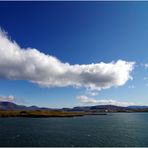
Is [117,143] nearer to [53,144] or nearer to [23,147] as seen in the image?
[53,144]

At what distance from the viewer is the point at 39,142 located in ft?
162

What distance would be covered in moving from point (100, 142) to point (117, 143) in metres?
3.86

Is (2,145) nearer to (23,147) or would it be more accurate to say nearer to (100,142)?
(23,147)

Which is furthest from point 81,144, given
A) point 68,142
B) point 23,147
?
point 23,147

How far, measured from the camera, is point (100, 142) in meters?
49.7

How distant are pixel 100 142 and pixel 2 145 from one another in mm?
21761

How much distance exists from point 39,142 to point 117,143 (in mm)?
17875

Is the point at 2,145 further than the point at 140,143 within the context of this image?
No

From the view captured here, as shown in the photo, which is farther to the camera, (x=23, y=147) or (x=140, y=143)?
(x=140, y=143)

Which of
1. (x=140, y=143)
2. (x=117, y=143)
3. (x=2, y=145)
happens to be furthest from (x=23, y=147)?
(x=140, y=143)

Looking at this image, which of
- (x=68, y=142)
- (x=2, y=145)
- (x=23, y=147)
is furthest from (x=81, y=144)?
(x=2, y=145)

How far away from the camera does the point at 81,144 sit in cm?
4703

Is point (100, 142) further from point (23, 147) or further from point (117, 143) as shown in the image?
point (23, 147)

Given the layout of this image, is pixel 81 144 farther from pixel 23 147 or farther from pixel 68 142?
pixel 23 147
